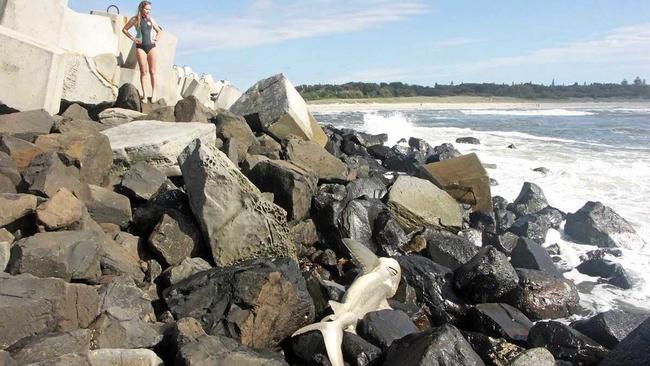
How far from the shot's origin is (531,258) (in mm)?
6684

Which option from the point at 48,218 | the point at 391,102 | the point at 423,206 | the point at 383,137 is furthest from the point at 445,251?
the point at 391,102

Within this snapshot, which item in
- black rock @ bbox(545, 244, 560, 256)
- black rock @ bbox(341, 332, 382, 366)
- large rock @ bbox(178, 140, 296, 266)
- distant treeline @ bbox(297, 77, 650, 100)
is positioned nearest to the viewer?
black rock @ bbox(341, 332, 382, 366)

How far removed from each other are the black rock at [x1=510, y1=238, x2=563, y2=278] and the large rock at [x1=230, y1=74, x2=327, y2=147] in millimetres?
3529

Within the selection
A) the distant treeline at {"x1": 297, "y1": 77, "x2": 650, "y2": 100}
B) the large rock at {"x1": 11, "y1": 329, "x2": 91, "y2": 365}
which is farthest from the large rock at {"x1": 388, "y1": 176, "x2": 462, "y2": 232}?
the distant treeline at {"x1": 297, "y1": 77, "x2": 650, "y2": 100}

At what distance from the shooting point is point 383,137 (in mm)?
16391

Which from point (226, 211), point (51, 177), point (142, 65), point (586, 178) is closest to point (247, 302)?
point (226, 211)

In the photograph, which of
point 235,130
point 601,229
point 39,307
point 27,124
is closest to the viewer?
point 39,307

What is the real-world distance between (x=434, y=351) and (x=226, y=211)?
2.29 metres

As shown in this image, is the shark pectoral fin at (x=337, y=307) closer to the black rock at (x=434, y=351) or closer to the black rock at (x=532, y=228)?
the black rock at (x=434, y=351)

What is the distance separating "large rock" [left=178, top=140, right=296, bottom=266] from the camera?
17.1 ft

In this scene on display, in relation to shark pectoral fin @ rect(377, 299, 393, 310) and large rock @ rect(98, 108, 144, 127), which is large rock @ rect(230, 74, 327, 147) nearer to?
large rock @ rect(98, 108, 144, 127)

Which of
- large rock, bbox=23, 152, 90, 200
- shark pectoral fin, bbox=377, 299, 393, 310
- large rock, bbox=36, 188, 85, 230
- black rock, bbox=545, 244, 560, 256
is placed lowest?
black rock, bbox=545, 244, 560, 256

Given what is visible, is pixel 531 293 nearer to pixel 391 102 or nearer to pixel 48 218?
pixel 48 218

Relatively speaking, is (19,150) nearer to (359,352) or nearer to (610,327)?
(359,352)
